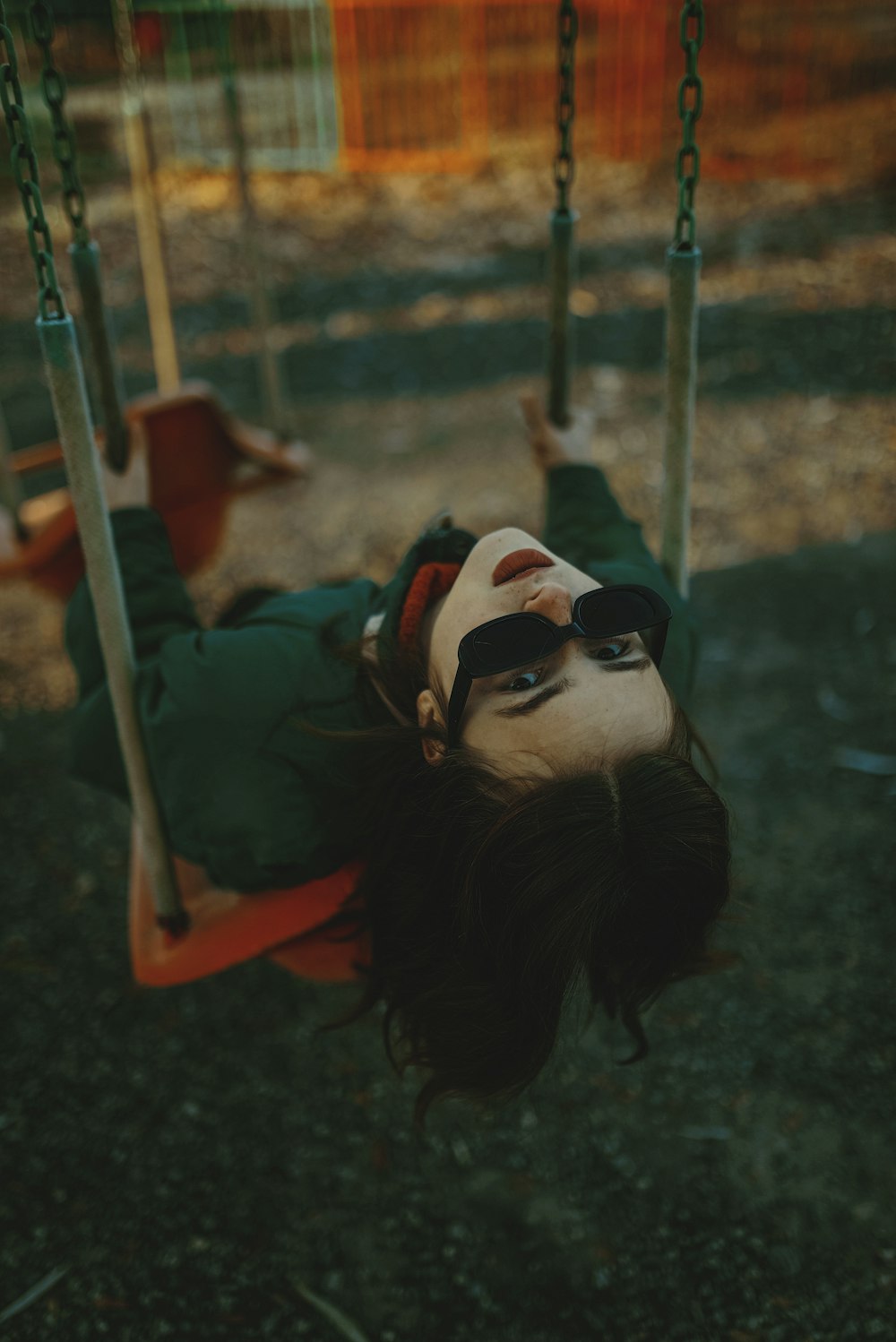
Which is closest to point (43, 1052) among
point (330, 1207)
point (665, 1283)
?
point (330, 1207)

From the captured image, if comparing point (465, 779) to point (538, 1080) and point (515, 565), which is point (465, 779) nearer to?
point (515, 565)

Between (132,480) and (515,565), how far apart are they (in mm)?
827

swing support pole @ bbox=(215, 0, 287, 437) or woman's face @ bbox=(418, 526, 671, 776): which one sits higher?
swing support pole @ bbox=(215, 0, 287, 437)

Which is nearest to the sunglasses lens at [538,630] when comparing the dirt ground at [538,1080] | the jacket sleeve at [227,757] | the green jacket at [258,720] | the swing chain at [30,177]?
the green jacket at [258,720]

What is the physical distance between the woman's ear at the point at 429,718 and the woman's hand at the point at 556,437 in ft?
2.60

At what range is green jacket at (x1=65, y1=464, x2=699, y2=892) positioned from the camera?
5.31 feet

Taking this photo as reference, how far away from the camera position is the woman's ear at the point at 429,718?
1.52 meters

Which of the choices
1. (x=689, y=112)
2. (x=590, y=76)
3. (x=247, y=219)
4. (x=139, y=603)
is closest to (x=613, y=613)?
(x=689, y=112)

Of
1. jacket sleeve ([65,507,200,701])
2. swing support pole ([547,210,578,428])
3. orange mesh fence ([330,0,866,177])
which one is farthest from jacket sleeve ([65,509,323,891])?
orange mesh fence ([330,0,866,177])

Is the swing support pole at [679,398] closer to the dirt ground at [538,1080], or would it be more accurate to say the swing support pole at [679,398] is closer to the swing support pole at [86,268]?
the swing support pole at [86,268]

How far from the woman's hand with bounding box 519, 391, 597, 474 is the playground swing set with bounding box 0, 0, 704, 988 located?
0.03 metres

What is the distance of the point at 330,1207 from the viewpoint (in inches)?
78.8

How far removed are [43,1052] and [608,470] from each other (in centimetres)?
304

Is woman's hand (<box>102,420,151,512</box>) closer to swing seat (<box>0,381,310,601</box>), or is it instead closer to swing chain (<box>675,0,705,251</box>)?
swing seat (<box>0,381,310,601</box>)
